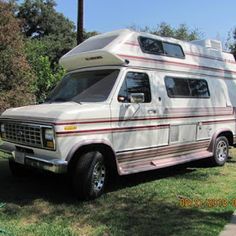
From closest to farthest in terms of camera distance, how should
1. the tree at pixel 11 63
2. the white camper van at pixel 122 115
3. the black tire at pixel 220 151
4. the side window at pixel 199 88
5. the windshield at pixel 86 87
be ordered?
the white camper van at pixel 122 115, the windshield at pixel 86 87, the side window at pixel 199 88, the black tire at pixel 220 151, the tree at pixel 11 63

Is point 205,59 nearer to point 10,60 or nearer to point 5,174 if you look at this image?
point 5,174

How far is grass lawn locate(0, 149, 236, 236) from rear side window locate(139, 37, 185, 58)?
249cm

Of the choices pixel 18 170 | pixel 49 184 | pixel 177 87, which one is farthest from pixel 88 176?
pixel 177 87

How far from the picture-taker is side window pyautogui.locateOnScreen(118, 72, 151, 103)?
7.38 m

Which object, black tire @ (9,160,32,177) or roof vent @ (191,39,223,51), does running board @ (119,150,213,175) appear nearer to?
black tire @ (9,160,32,177)

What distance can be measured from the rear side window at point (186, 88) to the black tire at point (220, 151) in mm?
1153

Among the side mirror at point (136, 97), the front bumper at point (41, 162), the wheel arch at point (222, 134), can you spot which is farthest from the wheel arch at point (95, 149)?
the wheel arch at point (222, 134)

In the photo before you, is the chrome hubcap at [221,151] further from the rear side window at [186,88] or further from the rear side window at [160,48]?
the rear side window at [160,48]

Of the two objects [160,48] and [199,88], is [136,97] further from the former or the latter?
[199,88]

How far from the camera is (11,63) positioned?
58.2 ft

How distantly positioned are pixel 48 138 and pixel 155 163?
7.94ft

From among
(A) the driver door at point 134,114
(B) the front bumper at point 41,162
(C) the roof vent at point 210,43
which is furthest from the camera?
(C) the roof vent at point 210,43

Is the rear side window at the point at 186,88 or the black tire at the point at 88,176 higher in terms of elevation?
the rear side window at the point at 186,88

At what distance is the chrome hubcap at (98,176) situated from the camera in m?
6.80
